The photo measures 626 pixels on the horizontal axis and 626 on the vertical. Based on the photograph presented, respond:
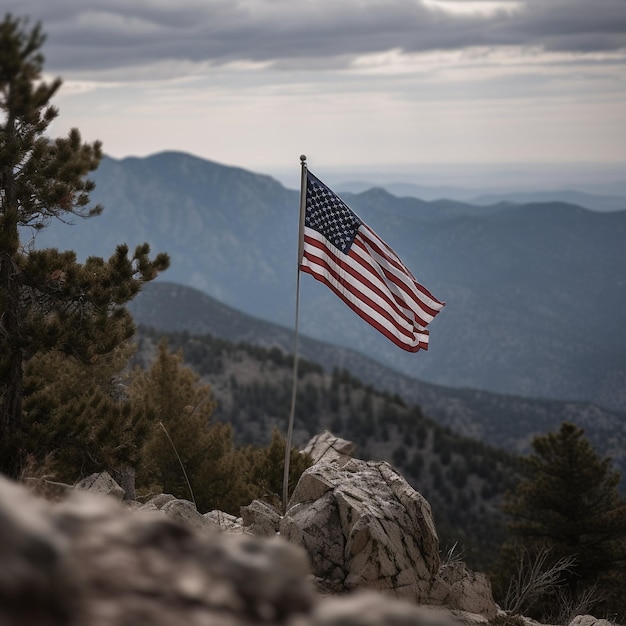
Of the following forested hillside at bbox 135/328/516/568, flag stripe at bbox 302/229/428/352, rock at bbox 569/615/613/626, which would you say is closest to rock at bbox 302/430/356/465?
flag stripe at bbox 302/229/428/352

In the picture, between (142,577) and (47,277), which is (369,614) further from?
(47,277)

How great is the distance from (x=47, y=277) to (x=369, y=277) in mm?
5677

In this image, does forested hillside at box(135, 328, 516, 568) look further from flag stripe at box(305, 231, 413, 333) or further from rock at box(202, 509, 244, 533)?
flag stripe at box(305, 231, 413, 333)

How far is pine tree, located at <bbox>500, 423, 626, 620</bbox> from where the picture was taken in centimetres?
2927

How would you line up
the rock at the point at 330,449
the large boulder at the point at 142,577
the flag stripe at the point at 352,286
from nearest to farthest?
the large boulder at the point at 142,577 → the flag stripe at the point at 352,286 → the rock at the point at 330,449

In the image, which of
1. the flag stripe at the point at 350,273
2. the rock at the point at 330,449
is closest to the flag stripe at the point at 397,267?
the flag stripe at the point at 350,273

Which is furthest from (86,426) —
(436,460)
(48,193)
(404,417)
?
(404,417)

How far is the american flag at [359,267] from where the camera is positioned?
1455cm

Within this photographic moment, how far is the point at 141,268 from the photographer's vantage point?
577 inches

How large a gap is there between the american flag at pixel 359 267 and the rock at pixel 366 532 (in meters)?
2.69

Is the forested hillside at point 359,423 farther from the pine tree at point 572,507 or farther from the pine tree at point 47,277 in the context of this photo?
the pine tree at point 47,277

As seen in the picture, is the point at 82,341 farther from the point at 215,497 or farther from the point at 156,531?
the point at 215,497

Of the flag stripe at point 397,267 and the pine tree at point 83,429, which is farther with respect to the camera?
the pine tree at point 83,429

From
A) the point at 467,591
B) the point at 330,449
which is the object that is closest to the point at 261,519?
the point at 467,591
